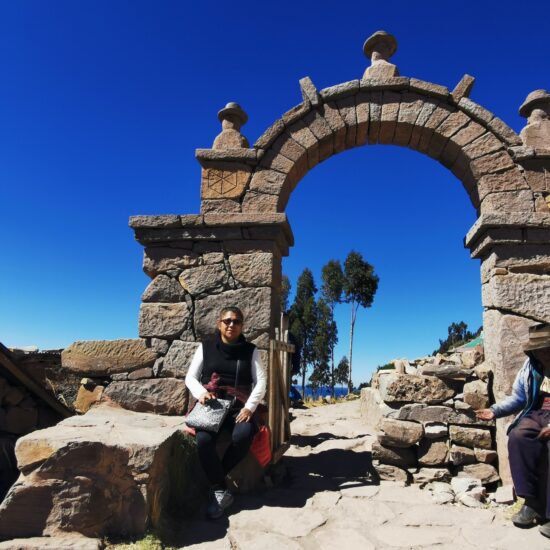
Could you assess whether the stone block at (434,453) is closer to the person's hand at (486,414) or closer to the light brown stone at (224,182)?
the person's hand at (486,414)

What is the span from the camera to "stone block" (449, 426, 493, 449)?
14.1 ft

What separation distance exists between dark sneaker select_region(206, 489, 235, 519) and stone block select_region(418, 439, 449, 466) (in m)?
2.07

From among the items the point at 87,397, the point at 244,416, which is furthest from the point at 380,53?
the point at 87,397

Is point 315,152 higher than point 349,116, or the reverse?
point 349,116

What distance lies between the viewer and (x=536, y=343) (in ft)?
11.0

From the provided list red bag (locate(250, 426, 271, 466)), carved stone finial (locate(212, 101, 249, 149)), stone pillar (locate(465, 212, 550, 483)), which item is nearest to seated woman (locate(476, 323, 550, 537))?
stone pillar (locate(465, 212, 550, 483))

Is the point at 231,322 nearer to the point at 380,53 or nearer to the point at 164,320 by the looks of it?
the point at 164,320

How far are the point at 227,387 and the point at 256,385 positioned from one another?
0.24 m

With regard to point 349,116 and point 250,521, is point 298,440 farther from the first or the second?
point 349,116

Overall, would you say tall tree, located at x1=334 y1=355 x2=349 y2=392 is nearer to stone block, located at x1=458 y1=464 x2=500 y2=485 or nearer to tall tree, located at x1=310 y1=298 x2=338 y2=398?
tall tree, located at x1=310 y1=298 x2=338 y2=398

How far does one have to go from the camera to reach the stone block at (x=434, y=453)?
4.32 metres

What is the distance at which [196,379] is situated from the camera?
11.8 feet

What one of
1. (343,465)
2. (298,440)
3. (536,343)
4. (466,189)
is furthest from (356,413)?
(536,343)

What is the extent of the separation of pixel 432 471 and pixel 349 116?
3.83 m
